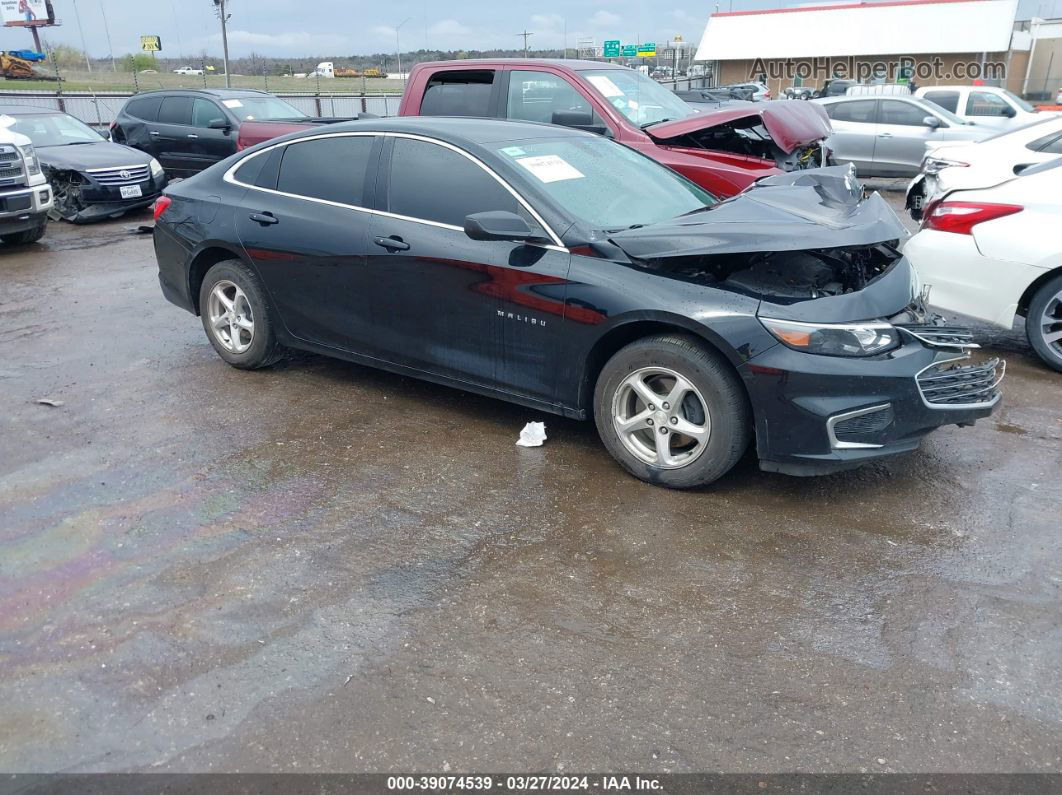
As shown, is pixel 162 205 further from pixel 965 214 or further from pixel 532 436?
pixel 965 214

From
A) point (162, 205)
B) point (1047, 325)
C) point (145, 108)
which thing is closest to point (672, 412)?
point (1047, 325)

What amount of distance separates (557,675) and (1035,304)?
4644 mm

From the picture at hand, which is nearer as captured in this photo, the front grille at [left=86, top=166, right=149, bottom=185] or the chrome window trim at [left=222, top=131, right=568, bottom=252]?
the chrome window trim at [left=222, top=131, right=568, bottom=252]

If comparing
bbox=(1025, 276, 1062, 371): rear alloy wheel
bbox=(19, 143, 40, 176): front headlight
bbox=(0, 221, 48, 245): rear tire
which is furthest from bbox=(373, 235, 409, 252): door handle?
bbox=(0, 221, 48, 245): rear tire

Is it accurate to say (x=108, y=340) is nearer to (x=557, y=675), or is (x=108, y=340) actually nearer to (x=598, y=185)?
(x=598, y=185)

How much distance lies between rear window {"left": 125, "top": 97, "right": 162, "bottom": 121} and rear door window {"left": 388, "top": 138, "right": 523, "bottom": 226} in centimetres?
1187

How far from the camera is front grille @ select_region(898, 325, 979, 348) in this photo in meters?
4.21

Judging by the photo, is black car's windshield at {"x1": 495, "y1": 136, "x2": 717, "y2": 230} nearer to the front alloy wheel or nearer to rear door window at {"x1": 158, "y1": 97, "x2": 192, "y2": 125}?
the front alloy wheel

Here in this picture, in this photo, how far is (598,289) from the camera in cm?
445

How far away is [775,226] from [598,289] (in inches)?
35.0

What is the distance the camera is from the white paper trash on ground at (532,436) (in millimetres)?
4996

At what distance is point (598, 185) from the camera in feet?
16.8

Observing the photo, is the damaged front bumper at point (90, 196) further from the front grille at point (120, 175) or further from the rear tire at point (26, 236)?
the rear tire at point (26, 236)

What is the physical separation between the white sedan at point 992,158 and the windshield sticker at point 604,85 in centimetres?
294
